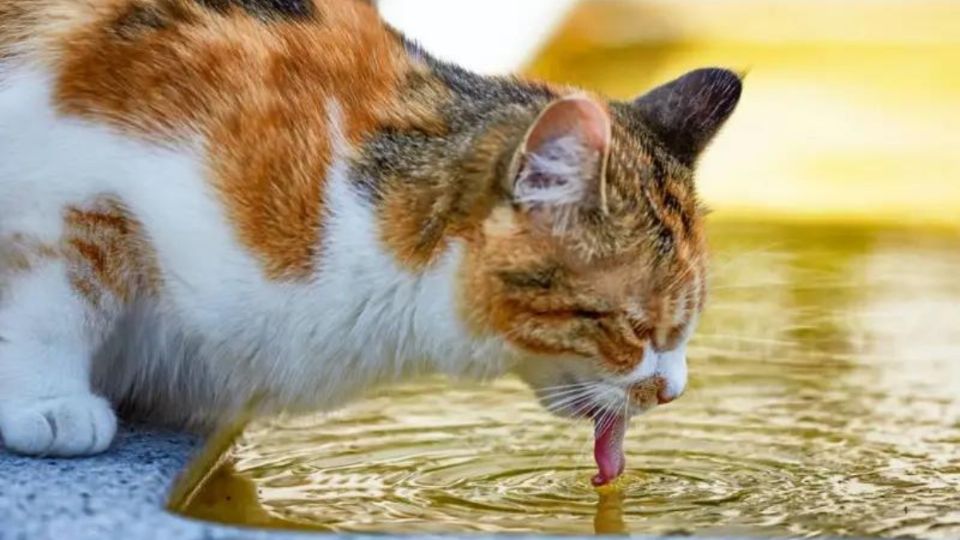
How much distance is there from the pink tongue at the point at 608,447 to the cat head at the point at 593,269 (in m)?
0.03

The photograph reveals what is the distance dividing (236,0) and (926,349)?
63.5 inches

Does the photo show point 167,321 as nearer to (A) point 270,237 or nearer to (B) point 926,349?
(A) point 270,237

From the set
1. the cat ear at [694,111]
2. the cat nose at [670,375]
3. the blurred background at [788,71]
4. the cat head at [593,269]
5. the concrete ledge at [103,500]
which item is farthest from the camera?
the blurred background at [788,71]

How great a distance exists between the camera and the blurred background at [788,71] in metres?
5.14

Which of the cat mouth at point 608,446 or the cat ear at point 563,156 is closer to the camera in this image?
the cat ear at point 563,156

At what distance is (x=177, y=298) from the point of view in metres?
2.21

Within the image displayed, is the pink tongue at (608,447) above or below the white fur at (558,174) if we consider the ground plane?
below

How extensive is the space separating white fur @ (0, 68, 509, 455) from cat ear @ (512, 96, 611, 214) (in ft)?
0.45

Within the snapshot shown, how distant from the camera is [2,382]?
85.6 inches

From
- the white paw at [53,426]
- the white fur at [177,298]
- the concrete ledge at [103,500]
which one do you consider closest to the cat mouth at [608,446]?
the white fur at [177,298]

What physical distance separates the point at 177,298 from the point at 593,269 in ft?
1.70

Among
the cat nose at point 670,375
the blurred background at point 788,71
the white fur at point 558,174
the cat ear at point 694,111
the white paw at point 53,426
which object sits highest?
the blurred background at point 788,71

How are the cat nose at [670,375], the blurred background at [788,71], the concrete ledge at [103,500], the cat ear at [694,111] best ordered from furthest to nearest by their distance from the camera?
the blurred background at [788,71]
the cat ear at [694,111]
the cat nose at [670,375]
the concrete ledge at [103,500]

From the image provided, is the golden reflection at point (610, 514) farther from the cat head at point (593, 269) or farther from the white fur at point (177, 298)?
the white fur at point (177, 298)
